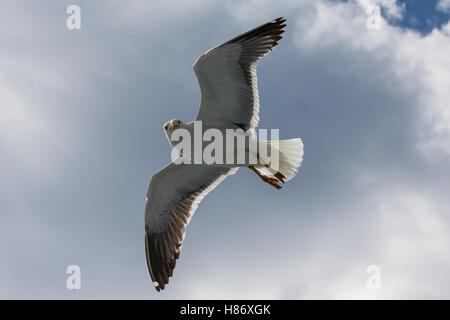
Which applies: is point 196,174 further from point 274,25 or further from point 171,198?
point 274,25

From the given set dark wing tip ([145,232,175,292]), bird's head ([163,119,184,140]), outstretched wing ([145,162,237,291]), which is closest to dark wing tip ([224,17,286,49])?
bird's head ([163,119,184,140])

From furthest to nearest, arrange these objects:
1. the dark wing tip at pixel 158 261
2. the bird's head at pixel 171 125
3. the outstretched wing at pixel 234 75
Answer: the dark wing tip at pixel 158 261 < the bird's head at pixel 171 125 < the outstretched wing at pixel 234 75

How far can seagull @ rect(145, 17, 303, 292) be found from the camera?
763 cm

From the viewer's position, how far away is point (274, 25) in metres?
7.71

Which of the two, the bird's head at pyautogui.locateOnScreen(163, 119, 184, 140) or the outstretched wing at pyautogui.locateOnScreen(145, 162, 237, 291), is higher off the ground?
the bird's head at pyautogui.locateOnScreen(163, 119, 184, 140)

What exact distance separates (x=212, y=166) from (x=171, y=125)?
1.31 meters

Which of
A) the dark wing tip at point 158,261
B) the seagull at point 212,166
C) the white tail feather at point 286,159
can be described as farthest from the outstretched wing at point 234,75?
the dark wing tip at point 158,261

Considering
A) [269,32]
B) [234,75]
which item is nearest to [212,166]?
[234,75]

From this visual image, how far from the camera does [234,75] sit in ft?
25.2

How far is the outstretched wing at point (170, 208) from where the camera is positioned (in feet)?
28.4

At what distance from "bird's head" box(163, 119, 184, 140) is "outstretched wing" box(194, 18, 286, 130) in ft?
1.31

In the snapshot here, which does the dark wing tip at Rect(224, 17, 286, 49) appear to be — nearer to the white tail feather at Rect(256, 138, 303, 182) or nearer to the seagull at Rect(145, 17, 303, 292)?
the seagull at Rect(145, 17, 303, 292)

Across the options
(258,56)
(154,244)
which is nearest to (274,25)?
(258,56)

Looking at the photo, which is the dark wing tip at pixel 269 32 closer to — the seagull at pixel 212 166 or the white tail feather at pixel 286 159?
the seagull at pixel 212 166
